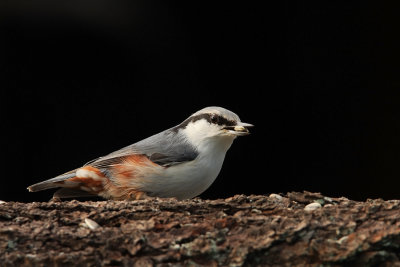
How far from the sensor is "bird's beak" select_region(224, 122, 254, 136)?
2.94 meters

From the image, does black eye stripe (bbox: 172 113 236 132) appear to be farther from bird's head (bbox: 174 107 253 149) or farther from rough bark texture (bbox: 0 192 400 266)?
rough bark texture (bbox: 0 192 400 266)

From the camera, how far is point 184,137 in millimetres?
3145

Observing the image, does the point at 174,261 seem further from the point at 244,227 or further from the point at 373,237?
the point at 373,237

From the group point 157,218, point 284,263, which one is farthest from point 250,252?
point 157,218

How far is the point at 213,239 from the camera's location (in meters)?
1.95

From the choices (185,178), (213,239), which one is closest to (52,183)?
(185,178)

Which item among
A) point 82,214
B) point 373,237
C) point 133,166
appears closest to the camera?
point 373,237

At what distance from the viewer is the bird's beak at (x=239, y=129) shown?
2.94 m

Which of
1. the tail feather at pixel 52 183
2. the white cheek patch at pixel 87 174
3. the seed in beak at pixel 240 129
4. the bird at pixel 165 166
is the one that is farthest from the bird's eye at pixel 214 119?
the tail feather at pixel 52 183

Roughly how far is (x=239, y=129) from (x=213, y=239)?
43.1 inches

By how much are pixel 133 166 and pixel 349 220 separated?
1.28 m

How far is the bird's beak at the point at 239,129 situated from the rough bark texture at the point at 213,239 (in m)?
0.85

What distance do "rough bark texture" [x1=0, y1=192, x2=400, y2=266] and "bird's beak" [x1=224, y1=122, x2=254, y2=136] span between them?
2.80 feet

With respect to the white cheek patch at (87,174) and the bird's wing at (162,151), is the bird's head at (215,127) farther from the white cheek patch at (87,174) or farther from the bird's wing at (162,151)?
the white cheek patch at (87,174)
